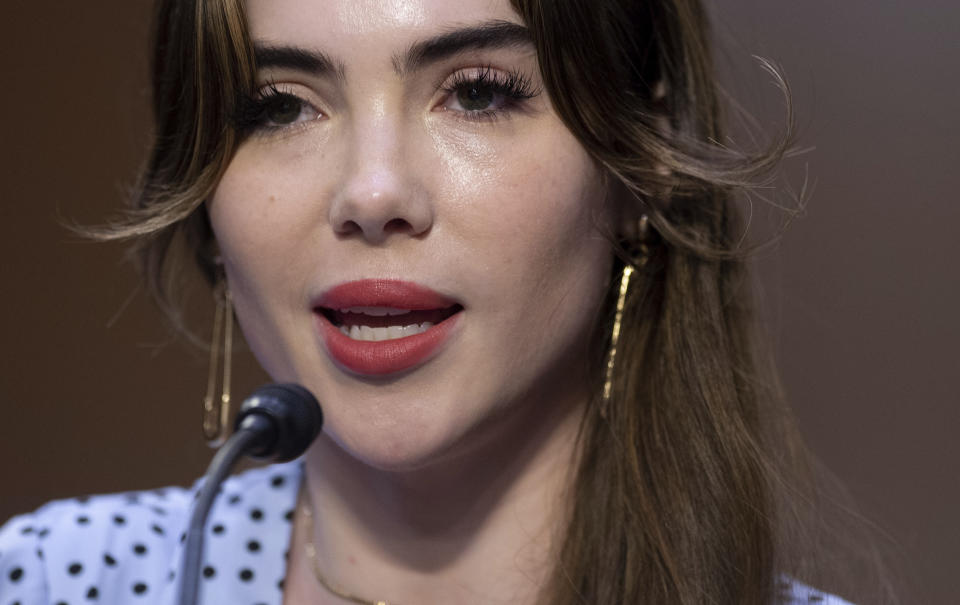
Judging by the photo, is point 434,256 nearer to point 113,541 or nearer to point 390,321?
point 390,321

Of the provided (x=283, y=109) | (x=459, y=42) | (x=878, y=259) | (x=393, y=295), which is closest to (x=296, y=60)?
(x=283, y=109)

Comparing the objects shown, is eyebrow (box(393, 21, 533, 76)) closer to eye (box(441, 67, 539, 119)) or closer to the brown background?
eye (box(441, 67, 539, 119))

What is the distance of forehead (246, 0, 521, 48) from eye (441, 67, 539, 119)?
60 millimetres

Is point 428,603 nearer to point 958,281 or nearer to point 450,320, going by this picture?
point 450,320

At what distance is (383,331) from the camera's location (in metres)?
1.31

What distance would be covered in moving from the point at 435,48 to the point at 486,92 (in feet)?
0.26

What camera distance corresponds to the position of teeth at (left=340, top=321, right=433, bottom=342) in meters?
1.30

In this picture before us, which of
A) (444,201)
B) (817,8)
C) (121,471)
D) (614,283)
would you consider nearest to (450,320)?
(444,201)

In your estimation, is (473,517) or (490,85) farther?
(473,517)

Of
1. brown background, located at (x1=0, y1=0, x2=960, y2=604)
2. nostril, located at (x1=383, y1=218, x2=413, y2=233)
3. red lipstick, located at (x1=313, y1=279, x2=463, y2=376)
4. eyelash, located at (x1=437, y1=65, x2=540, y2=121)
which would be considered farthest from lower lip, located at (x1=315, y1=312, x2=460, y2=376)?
brown background, located at (x1=0, y1=0, x2=960, y2=604)

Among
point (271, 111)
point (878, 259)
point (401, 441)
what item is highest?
point (271, 111)

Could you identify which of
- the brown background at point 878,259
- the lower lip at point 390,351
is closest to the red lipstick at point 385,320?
the lower lip at point 390,351

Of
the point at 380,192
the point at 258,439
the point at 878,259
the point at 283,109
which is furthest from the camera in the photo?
the point at 878,259

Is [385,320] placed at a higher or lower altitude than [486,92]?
lower
